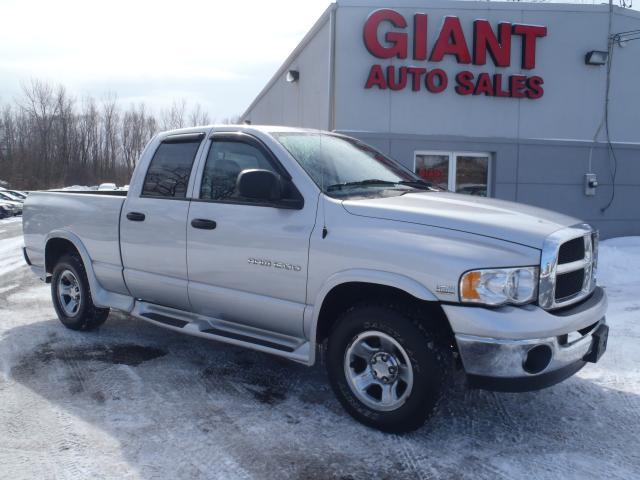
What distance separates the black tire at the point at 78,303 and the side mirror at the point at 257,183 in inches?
106

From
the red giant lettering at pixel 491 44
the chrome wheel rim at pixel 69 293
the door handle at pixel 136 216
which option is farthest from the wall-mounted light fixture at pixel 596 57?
the chrome wheel rim at pixel 69 293

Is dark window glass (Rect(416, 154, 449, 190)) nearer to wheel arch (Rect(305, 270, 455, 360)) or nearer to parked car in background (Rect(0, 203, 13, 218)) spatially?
wheel arch (Rect(305, 270, 455, 360))

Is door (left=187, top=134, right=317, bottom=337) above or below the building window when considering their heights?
below

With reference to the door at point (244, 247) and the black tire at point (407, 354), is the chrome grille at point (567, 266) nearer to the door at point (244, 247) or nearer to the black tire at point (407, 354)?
the black tire at point (407, 354)

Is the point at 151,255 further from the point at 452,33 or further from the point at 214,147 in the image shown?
the point at 452,33

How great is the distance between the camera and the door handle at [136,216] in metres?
5.10

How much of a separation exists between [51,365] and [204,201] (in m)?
1.97

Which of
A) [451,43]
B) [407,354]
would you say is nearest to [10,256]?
[451,43]

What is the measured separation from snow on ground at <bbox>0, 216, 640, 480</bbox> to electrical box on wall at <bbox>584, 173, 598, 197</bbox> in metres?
7.22

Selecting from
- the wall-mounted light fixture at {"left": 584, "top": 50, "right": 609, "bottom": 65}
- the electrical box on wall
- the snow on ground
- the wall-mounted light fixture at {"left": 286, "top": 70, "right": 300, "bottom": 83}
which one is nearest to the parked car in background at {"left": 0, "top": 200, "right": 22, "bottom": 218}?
the wall-mounted light fixture at {"left": 286, "top": 70, "right": 300, "bottom": 83}

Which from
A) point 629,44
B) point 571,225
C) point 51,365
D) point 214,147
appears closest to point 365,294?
point 571,225

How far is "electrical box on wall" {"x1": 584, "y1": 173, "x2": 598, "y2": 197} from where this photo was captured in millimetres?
12094

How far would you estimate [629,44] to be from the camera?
39.7 feet

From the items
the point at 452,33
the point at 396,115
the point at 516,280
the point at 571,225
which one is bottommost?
the point at 516,280
